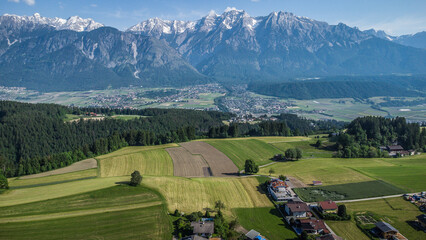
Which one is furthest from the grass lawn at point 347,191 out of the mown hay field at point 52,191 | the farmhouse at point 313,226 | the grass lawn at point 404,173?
the mown hay field at point 52,191

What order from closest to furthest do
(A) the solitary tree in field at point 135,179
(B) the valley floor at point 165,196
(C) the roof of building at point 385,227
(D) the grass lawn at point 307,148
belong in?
(C) the roof of building at point 385,227
(B) the valley floor at point 165,196
(A) the solitary tree in field at point 135,179
(D) the grass lawn at point 307,148

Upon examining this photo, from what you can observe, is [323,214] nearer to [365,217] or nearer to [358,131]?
[365,217]

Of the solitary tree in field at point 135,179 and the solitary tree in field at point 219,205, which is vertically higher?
the solitary tree in field at point 135,179

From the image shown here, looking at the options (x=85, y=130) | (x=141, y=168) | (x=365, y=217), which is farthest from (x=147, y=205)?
(x=85, y=130)

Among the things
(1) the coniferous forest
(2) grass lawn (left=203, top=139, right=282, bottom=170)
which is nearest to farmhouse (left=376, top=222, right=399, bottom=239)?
(2) grass lawn (left=203, top=139, right=282, bottom=170)

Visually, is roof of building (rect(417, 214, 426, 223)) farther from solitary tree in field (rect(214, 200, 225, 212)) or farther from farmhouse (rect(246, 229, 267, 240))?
solitary tree in field (rect(214, 200, 225, 212))

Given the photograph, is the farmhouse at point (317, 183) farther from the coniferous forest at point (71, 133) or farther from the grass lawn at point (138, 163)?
the coniferous forest at point (71, 133)

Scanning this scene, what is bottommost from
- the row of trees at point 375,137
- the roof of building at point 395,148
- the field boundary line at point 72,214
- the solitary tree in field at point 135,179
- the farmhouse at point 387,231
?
the farmhouse at point 387,231

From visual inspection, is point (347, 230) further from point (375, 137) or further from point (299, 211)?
point (375, 137)
